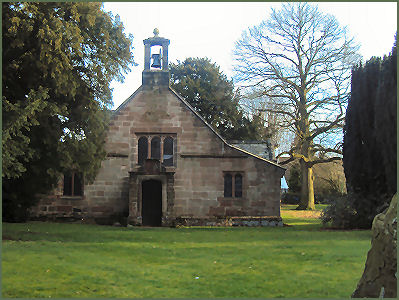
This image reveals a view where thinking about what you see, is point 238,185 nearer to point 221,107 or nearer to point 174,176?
point 174,176

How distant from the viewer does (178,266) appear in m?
10.5

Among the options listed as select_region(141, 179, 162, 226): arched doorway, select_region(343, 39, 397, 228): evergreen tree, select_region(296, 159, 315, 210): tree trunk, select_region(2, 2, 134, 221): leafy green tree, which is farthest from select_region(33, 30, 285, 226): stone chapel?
select_region(296, 159, 315, 210): tree trunk

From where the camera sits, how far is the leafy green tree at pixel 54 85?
1391 cm

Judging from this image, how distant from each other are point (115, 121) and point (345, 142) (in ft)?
37.2

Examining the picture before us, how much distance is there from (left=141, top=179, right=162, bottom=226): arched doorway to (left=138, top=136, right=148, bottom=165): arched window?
1242mm

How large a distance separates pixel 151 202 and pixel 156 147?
2.81m

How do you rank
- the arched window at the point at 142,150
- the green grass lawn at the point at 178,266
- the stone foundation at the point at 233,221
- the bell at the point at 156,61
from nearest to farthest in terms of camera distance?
the green grass lawn at the point at 178,266, the stone foundation at the point at 233,221, the arched window at the point at 142,150, the bell at the point at 156,61

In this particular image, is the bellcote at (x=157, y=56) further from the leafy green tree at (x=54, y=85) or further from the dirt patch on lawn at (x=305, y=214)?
the dirt patch on lawn at (x=305, y=214)

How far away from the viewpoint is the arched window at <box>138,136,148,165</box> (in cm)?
2395

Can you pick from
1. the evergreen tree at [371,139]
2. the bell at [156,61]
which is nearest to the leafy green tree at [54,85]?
the bell at [156,61]

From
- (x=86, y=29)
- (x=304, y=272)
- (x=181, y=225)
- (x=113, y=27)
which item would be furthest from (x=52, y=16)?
(x=181, y=225)

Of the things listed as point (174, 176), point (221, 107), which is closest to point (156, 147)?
point (174, 176)

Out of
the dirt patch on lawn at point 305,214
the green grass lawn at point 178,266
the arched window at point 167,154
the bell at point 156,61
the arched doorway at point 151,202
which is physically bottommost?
the green grass lawn at point 178,266

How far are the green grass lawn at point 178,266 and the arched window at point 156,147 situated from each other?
8005 mm
